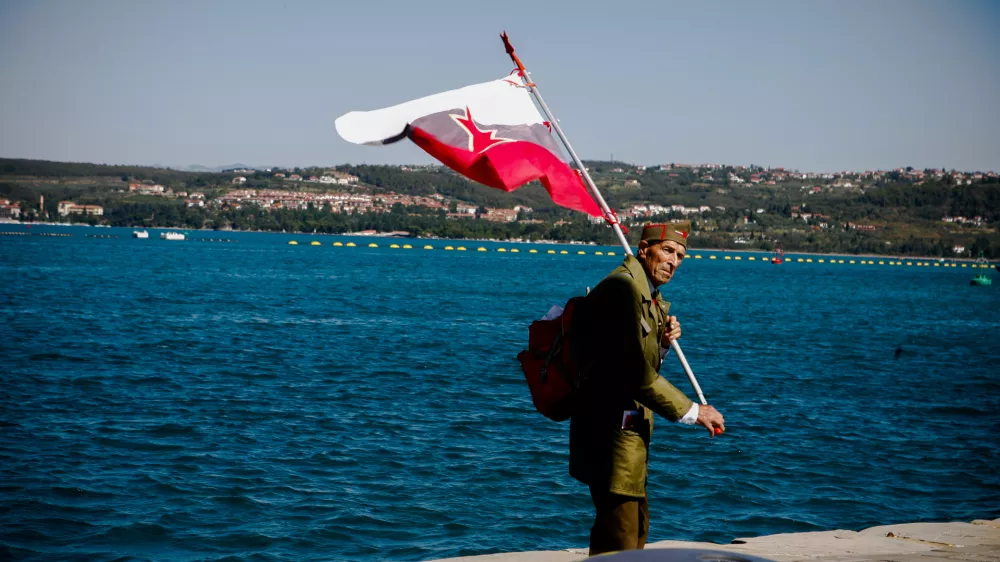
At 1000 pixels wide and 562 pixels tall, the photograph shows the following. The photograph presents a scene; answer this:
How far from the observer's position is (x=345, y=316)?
4406 cm

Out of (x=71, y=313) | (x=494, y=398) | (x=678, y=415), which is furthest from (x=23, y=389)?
(x=71, y=313)

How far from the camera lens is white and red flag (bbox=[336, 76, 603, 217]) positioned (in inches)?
243

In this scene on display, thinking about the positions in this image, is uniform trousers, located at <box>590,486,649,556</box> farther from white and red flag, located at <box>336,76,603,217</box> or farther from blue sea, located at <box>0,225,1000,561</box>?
blue sea, located at <box>0,225,1000,561</box>

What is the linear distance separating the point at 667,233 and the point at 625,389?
98 centimetres

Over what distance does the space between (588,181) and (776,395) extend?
738 inches

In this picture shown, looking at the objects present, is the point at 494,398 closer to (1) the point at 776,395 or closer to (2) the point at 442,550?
(1) the point at 776,395

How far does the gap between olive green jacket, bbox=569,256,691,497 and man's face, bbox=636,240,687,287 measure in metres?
0.10

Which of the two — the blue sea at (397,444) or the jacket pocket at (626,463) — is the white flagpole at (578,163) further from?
the blue sea at (397,444)

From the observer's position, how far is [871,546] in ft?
26.2

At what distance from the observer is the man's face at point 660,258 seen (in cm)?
550

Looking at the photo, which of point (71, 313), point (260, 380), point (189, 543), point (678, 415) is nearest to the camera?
point (678, 415)

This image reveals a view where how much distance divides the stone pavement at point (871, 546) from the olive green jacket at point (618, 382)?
1.55m

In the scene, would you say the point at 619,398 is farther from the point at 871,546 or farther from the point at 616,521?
the point at 871,546

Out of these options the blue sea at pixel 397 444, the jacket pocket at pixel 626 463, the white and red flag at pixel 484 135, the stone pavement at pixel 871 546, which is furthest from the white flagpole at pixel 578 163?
the blue sea at pixel 397 444
